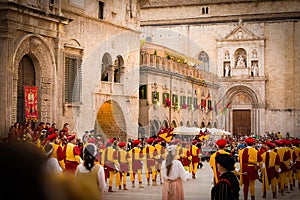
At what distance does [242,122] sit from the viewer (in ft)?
187

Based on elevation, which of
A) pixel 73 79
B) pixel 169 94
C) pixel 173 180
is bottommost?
pixel 173 180

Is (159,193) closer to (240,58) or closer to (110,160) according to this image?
(110,160)

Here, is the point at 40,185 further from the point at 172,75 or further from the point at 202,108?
the point at 202,108

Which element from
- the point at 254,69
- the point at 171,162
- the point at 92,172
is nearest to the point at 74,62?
the point at 171,162

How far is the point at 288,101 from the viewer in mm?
54781

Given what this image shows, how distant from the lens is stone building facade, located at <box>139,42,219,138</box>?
38438 millimetres

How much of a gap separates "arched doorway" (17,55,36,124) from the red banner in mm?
293

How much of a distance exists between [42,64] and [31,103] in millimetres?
2204

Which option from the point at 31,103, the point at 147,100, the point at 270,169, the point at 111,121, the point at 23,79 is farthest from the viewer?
the point at 147,100

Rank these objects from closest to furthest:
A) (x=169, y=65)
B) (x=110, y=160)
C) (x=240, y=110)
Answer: (x=110, y=160) → (x=169, y=65) → (x=240, y=110)

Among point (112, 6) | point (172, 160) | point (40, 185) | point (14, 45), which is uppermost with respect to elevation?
point (112, 6)

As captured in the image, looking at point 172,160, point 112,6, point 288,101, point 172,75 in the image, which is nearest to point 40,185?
point 172,160

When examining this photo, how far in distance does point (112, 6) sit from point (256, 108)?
26.3 m

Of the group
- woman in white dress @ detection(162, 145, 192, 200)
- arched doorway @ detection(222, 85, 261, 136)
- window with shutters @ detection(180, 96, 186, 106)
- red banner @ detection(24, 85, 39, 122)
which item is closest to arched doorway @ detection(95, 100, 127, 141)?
red banner @ detection(24, 85, 39, 122)
